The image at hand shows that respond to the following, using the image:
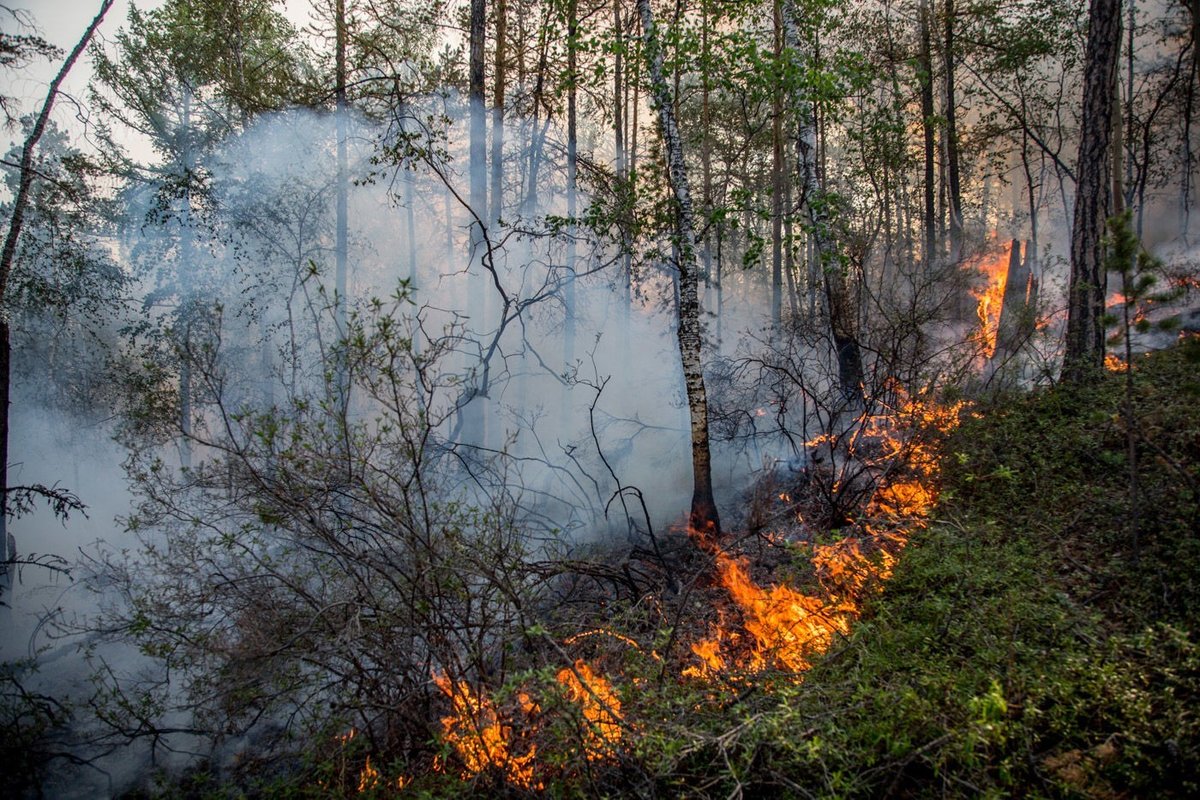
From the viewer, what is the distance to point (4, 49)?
25.0 ft

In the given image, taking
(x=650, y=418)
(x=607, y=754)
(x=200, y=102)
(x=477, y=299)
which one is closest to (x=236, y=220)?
(x=200, y=102)

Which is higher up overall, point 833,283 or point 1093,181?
point 1093,181

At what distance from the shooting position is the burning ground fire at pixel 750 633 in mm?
3516

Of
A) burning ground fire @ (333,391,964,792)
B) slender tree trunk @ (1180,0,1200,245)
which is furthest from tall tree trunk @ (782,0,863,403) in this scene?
slender tree trunk @ (1180,0,1200,245)

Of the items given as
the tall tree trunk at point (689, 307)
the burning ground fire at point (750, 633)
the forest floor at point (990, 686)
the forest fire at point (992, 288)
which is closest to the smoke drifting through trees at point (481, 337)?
the tall tree trunk at point (689, 307)

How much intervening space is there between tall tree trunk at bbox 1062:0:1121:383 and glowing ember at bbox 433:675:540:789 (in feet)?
24.2

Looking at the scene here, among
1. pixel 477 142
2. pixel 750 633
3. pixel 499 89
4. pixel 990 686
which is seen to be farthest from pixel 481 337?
pixel 990 686

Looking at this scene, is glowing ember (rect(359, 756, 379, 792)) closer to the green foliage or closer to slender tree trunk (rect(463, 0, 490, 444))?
the green foliage

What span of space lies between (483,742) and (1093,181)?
8996 mm

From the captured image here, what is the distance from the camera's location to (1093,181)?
7.02 metres

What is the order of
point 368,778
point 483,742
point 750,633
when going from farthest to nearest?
point 750,633 → point 368,778 → point 483,742

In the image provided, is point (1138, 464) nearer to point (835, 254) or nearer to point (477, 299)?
point (835, 254)

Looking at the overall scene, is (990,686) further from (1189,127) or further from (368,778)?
(1189,127)

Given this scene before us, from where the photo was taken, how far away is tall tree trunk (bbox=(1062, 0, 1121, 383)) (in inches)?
273
